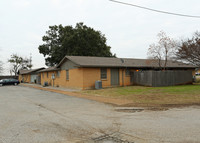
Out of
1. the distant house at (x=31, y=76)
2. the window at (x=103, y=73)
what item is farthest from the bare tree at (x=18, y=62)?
the window at (x=103, y=73)

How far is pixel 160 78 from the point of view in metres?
20.9

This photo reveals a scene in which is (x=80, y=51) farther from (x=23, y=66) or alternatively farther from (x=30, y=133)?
(x=23, y=66)

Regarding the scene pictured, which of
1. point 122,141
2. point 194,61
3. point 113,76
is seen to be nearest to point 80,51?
point 113,76

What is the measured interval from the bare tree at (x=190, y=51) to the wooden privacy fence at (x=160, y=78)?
1.97m

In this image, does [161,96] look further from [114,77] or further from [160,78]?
[114,77]

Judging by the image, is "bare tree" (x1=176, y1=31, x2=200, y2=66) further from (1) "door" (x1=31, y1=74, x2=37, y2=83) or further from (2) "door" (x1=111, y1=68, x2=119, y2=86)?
(1) "door" (x1=31, y1=74, x2=37, y2=83)

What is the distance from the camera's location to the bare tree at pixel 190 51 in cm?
2153

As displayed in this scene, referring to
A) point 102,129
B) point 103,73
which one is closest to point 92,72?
point 103,73

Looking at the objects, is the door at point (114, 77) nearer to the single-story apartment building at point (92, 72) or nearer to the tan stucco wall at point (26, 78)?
the single-story apartment building at point (92, 72)

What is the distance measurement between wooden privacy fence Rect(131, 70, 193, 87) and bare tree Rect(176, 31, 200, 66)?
6.45ft

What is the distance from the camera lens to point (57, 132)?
5.35 meters

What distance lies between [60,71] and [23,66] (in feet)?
178

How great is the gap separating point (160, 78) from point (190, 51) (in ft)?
17.8

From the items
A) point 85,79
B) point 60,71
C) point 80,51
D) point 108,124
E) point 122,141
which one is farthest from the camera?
point 80,51
